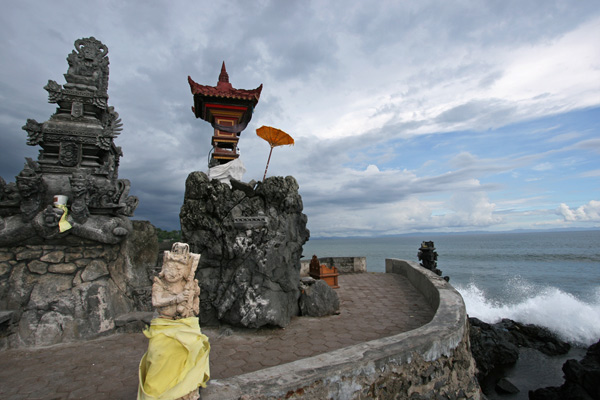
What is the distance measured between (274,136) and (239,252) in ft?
9.90

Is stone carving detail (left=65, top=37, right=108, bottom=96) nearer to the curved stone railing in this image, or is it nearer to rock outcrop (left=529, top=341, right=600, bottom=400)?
the curved stone railing

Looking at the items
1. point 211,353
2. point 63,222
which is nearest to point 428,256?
point 211,353

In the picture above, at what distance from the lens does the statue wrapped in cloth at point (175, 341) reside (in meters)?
2.74

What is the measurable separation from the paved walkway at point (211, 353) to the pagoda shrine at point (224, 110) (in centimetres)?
568

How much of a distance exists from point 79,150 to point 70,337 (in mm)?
4036

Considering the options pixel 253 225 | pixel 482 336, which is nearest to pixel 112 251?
pixel 253 225

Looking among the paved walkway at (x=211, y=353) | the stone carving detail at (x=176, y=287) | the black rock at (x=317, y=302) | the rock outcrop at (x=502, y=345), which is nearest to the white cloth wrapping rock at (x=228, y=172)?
the black rock at (x=317, y=302)

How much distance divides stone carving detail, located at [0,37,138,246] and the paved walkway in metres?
2.10

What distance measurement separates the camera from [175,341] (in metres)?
2.84

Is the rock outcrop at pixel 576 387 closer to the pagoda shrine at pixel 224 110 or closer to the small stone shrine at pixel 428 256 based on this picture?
the small stone shrine at pixel 428 256

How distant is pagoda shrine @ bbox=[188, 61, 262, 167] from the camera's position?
32.3 feet

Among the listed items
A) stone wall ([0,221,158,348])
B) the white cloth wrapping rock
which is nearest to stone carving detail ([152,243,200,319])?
stone wall ([0,221,158,348])

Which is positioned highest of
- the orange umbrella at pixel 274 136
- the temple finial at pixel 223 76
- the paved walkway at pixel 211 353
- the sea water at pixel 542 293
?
the temple finial at pixel 223 76

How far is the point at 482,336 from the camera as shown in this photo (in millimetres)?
11594
